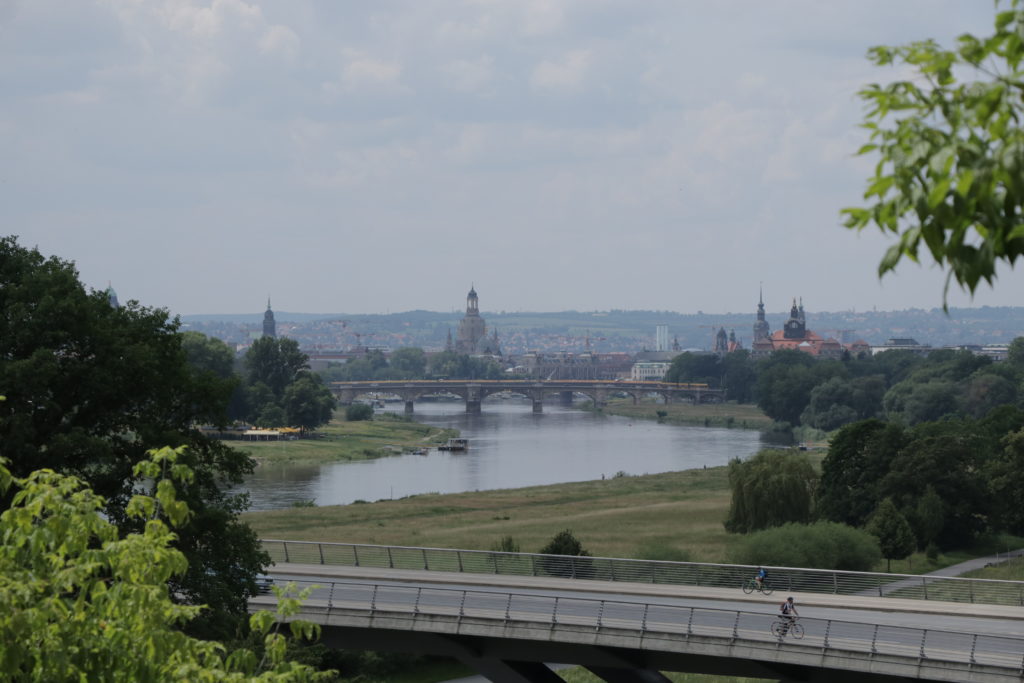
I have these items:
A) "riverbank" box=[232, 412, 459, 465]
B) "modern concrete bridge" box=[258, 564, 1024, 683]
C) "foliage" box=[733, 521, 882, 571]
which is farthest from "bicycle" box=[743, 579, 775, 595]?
"riverbank" box=[232, 412, 459, 465]

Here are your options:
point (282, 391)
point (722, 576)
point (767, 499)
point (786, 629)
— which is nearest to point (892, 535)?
point (767, 499)

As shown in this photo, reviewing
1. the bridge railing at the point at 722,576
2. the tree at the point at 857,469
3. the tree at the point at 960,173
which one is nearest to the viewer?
the tree at the point at 960,173

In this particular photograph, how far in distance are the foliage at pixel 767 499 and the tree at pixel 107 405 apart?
3285 centimetres

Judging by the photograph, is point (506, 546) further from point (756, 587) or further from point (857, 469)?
point (857, 469)

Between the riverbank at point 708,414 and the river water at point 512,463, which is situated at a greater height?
the riverbank at point 708,414

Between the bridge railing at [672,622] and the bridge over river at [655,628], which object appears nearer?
the bridge railing at [672,622]

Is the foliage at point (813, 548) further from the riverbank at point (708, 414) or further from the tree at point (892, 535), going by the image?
the riverbank at point (708, 414)

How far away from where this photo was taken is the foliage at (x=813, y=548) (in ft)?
147

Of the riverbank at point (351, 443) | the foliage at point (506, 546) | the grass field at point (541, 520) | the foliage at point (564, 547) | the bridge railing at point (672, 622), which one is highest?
the bridge railing at point (672, 622)

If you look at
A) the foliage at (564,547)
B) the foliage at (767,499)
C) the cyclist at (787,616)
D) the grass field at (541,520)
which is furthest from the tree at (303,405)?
the cyclist at (787,616)

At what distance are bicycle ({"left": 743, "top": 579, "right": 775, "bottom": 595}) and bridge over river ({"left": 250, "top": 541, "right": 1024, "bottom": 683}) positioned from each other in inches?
15.1

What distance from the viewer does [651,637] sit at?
1035 inches

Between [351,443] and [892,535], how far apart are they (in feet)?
270

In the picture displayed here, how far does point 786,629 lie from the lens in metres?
26.3
